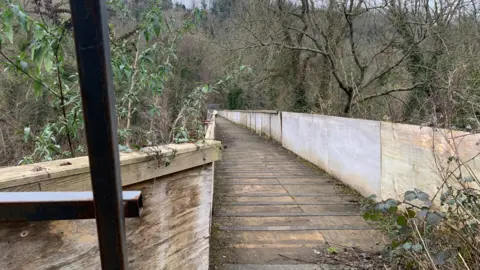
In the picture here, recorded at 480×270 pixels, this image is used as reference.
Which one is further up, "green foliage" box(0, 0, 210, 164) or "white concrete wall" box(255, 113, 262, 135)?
"green foliage" box(0, 0, 210, 164)

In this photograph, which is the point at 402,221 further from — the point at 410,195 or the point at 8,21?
the point at 8,21

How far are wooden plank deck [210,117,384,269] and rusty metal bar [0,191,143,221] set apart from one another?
2107 mm

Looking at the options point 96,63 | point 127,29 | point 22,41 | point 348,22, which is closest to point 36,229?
point 96,63

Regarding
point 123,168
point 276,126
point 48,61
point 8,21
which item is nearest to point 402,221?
point 123,168

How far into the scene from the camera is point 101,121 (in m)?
0.65

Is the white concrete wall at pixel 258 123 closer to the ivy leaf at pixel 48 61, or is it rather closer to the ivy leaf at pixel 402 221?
the ivy leaf at pixel 402 221

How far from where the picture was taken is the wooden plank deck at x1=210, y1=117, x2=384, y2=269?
284cm

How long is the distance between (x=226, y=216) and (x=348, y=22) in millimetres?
8340

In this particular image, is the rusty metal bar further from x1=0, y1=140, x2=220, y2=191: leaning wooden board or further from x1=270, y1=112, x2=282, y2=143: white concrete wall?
x1=270, y1=112, x2=282, y2=143: white concrete wall

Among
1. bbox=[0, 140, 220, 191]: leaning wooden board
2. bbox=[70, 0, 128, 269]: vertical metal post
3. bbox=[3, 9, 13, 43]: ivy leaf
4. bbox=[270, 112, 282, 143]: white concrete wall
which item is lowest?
bbox=[270, 112, 282, 143]: white concrete wall

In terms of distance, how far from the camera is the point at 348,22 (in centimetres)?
951

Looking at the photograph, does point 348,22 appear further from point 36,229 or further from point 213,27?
point 36,229

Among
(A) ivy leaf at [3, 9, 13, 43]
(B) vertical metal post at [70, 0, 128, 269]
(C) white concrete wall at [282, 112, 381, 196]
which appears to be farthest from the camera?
(C) white concrete wall at [282, 112, 381, 196]

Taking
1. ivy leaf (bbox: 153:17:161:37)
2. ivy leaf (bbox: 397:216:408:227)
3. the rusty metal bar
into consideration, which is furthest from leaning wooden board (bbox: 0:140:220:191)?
ivy leaf (bbox: 397:216:408:227)
